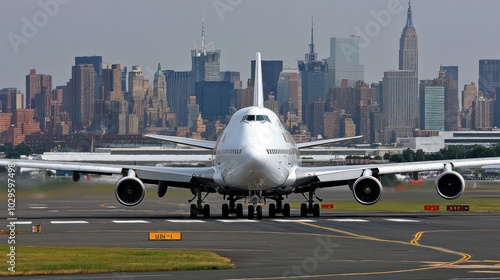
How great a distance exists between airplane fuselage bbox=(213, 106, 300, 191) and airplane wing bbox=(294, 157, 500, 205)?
1.29 meters

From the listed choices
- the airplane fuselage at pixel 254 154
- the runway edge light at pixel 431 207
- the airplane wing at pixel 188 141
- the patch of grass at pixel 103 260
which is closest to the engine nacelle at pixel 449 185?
the airplane fuselage at pixel 254 154

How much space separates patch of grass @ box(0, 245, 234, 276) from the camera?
36.2 metres

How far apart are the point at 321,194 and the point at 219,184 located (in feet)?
137

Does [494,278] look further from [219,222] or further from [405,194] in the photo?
[405,194]

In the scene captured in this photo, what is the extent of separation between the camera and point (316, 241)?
152ft

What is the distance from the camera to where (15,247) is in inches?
1710

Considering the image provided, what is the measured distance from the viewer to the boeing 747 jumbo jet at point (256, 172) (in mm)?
61500

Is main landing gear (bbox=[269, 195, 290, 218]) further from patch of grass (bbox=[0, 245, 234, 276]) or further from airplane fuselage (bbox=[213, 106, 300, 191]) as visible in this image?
patch of grass (bbox=[0, 245, 234, 276])

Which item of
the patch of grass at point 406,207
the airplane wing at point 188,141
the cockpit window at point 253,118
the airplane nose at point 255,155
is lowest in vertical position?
the patch of grass at point 406,207

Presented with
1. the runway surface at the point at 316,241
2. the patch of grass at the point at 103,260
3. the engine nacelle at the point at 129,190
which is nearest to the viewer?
the runway surface at the point at 316,241

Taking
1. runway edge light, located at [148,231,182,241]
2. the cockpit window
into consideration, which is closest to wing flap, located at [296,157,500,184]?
the cockpit window

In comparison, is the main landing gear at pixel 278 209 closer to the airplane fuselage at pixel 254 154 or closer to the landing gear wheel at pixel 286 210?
the landing gear wheel at pixel 286 210

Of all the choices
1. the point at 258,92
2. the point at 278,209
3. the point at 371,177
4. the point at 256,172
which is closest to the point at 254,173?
the point at 256,172

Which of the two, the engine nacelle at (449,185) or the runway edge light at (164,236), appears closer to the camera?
the runway edge light at (164,236)
